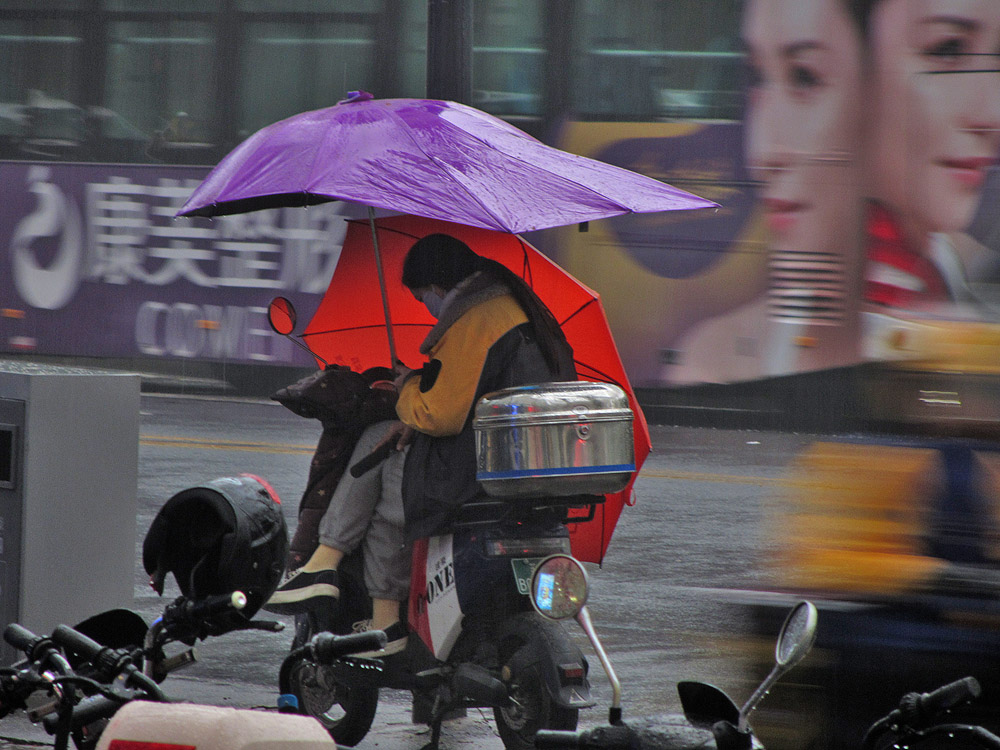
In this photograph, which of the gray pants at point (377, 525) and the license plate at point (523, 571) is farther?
the gray pants at point (377, 525)

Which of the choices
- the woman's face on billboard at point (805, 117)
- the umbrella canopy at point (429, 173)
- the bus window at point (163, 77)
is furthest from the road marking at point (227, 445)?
the umbrella canopy at point (429, 173)

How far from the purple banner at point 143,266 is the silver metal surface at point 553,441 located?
9.57m

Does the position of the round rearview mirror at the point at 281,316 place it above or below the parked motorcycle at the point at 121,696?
above

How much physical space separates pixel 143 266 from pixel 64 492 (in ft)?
32.4

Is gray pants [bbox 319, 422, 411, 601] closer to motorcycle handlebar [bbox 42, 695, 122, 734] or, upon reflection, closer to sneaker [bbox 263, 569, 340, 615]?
sneaker [bbox 263, 569, 340, 615]

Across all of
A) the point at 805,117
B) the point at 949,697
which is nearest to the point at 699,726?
the point at 949,697

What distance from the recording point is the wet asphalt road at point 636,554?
19.1ft

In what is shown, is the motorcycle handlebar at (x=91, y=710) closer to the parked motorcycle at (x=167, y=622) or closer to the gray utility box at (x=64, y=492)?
the parked motorcycle at (x=167, y=622)

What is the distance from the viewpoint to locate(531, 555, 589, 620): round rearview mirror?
3096 millimetres

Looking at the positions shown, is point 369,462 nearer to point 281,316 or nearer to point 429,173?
point 281,316

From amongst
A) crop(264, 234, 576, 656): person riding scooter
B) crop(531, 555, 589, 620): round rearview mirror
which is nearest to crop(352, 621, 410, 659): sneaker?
crop(264, 234, 576, 656): person riding scooter

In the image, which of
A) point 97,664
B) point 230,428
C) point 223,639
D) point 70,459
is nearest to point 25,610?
point 70,459

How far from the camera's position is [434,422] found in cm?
466

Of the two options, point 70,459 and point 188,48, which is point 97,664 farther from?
point 188,48
